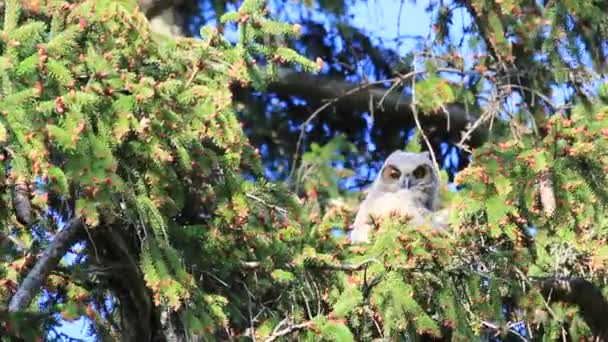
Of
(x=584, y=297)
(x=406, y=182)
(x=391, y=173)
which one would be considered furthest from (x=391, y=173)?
(x=584, y=297)

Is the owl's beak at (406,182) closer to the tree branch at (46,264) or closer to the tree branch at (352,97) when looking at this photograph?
the tree branch at (352,97)

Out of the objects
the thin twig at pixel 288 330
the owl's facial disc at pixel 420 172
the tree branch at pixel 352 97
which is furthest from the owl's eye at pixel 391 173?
the thin twig at pixel 288 330

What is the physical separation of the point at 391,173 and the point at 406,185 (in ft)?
0.41

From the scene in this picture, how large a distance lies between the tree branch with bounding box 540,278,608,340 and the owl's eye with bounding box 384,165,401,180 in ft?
7.19

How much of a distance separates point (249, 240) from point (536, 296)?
1451mm

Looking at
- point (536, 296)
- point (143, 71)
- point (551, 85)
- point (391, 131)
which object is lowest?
point (536, 296)

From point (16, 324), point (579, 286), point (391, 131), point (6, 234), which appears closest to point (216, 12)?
point (391, 131)

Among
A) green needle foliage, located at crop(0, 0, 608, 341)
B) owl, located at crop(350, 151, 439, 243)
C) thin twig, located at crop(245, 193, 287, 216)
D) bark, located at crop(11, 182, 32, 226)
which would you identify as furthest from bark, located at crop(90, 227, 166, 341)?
owl, located at crop(350, 151, 439, 243)

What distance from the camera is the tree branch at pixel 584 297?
557 centimetres

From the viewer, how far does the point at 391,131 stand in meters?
8.56

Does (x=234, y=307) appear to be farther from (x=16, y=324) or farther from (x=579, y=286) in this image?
(x=579, y=286)

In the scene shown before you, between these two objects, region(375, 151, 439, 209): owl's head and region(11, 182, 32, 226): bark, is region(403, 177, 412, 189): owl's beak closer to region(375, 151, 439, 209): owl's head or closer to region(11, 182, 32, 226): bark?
region(375, 151, 439, 209): owl's head

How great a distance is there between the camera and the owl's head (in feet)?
25.5

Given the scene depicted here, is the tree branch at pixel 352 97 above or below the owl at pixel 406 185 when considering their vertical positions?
above
